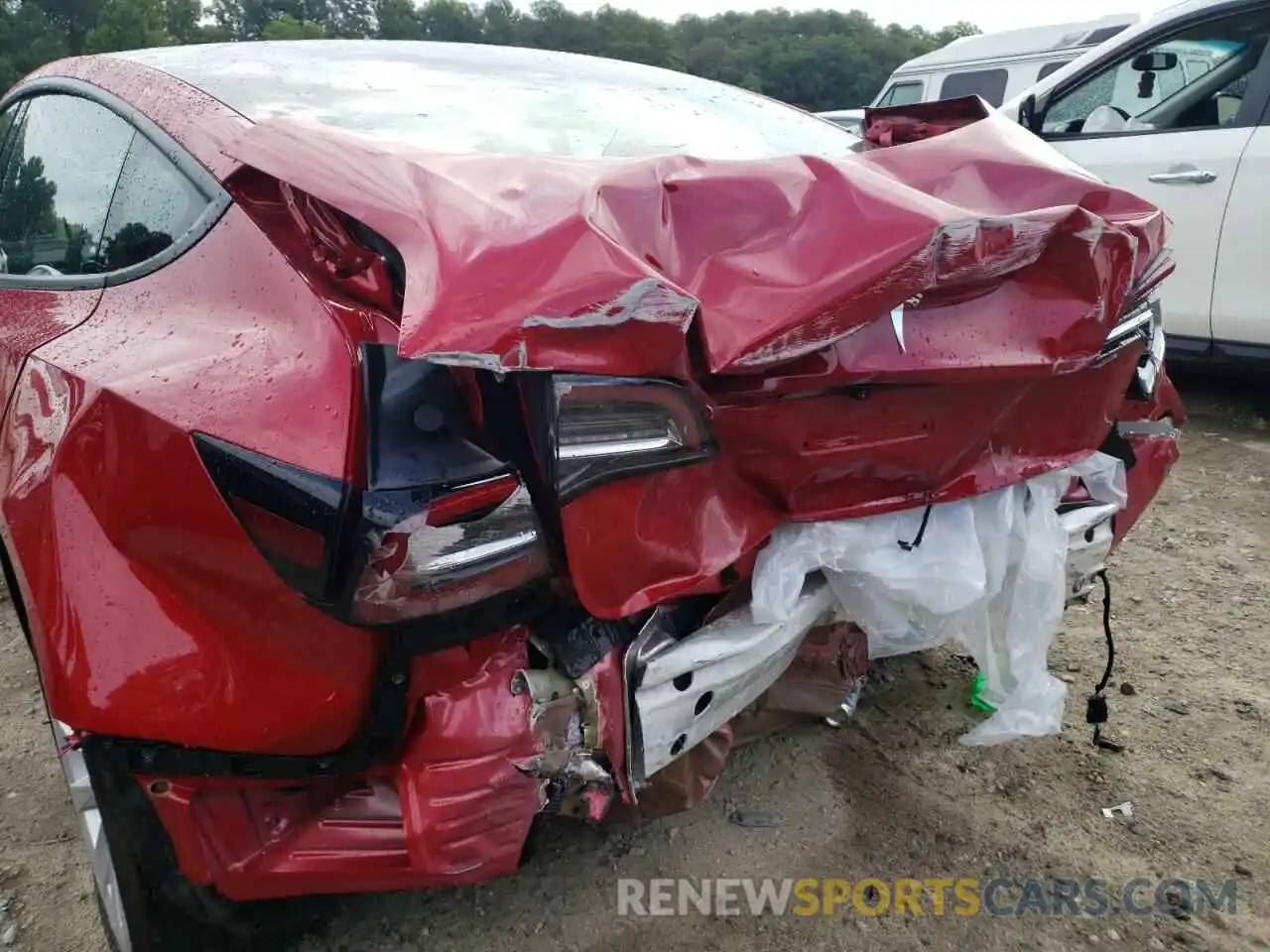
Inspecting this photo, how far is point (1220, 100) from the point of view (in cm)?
429

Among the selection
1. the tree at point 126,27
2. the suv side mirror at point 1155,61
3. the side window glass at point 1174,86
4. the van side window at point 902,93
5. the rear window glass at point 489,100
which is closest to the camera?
the rear window glass at point 489,100

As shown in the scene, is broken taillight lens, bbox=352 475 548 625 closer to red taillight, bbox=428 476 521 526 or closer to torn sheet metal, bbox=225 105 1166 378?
red taillight, bbox=428 476 521 526

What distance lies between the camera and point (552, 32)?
151ft

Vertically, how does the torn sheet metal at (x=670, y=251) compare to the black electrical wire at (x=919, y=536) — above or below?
above

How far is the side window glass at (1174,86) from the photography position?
13.8ft

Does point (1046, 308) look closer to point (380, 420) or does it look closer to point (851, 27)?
point (380, 420)

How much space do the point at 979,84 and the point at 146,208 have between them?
30.8 ft

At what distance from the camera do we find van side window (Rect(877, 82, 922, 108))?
9.73 metres

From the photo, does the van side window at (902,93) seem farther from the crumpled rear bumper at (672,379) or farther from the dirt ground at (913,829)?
the crumpled rear bumper at (672,379)

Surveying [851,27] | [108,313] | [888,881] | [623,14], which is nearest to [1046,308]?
[888,881]

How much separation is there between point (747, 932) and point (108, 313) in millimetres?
1541

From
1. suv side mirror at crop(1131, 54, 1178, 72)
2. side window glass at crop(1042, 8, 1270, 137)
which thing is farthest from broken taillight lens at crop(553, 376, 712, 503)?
suv side mirror at crop(1131, 54, 1178, 72)

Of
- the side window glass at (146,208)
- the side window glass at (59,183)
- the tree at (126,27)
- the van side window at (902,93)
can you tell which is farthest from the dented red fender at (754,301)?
the tree at (126,27)

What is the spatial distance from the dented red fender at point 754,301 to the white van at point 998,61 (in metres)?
8.51
